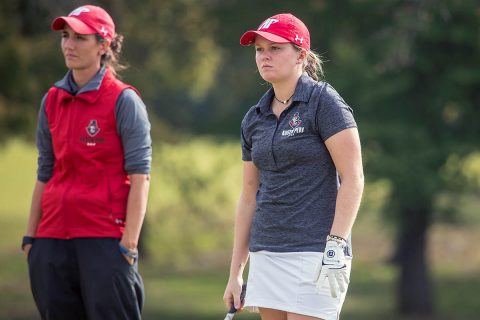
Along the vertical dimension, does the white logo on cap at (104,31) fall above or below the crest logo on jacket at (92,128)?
above

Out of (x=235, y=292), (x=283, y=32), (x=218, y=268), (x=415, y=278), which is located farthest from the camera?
(x=218, y=268)

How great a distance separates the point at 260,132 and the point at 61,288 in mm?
1327

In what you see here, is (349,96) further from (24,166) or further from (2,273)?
(24,166)

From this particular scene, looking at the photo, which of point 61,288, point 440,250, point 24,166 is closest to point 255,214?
point 61,288

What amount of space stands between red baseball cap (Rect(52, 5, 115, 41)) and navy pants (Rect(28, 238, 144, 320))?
1005 mm

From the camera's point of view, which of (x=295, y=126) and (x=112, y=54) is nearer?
(x=295, y=126)

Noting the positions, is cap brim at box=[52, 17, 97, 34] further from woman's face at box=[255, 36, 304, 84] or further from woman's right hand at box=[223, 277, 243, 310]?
woman's right hand at box=[223, 277, 243, 310]

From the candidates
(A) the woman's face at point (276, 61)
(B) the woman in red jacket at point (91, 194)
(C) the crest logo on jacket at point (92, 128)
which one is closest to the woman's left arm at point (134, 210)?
(B) the woman in red jacket at point (91, 194)

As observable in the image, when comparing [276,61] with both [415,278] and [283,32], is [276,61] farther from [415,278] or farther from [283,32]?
[415,278]

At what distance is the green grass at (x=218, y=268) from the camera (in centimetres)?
1825

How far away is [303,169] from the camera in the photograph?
4.34 metres

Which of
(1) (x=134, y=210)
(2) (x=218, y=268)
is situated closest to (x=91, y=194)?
(1) (x=134, y=210)

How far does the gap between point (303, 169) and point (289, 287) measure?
49 centimetres

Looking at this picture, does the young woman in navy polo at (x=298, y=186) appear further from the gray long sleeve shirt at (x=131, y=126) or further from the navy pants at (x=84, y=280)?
the navy pants at (x=84, y=280)
